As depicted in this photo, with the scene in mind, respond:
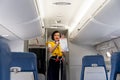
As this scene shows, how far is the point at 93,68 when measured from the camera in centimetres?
468

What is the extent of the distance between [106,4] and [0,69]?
1966mm

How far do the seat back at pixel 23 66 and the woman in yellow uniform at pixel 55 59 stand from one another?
2254mm

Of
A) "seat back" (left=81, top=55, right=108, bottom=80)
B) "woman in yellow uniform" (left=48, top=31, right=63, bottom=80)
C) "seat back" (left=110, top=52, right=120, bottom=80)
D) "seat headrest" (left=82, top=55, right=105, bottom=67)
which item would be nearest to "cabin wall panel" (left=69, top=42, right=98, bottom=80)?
"woman in yellow uniform" (left=48, top=31, right=63, bottom=80)

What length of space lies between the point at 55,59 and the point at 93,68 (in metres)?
1.45

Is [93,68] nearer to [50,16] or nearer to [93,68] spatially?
[93,68]

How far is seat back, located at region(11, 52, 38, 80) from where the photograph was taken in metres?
3.24

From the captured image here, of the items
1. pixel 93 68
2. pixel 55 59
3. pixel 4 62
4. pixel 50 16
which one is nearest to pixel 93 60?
pixel 93 68

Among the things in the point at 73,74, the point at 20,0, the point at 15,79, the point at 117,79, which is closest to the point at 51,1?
the point at 15,79

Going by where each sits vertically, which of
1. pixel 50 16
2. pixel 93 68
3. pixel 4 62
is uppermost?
pixel 50 16

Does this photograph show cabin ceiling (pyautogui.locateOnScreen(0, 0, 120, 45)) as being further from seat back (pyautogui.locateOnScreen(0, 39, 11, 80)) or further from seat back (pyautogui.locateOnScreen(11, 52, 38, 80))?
seat back (pyautogui.locateOnScreen(0, 39, 11, 80))

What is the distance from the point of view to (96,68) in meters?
4.68

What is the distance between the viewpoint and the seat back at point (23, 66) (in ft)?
10.6

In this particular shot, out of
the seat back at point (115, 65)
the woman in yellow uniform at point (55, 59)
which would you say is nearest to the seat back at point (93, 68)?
the woman in yellow uniform at point (55, 59)

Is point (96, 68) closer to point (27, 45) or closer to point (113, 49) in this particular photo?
point (113, 49)
